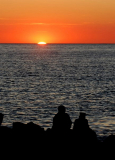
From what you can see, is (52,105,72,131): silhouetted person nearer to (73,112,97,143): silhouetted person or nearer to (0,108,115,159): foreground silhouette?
(0,108,115,159): foreground silhouette

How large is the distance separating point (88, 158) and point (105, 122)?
14.7 m

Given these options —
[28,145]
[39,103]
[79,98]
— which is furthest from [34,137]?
[79,98]

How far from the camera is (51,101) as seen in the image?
44438mm

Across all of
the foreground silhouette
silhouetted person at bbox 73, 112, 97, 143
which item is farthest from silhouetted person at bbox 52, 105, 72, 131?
silhouetted person at bbox 73, 112, 97, 143

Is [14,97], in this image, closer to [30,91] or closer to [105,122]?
[30,91]

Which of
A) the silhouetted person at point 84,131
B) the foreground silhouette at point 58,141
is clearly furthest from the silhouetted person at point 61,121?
the silhouetted person at point 84,131

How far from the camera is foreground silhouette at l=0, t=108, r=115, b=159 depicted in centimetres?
1906

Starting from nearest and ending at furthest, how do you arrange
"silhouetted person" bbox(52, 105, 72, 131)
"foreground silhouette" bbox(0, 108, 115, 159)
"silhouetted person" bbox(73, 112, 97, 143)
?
"foreground silhouette" bbox(0, 108, 115, 159)
"silhouetted person" bbox(73, 112, 97, 143)
"silhouetted person" bbox(52, 105, 72, 131)

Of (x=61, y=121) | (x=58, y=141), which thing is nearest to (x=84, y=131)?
(x=61, y=121)

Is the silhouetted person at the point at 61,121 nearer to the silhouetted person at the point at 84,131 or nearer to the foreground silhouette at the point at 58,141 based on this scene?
the foreground silhouette at the point at 58,141

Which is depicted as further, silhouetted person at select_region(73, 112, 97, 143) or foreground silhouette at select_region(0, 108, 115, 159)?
silhouetted person at select_region(73, 112, 97, 143)

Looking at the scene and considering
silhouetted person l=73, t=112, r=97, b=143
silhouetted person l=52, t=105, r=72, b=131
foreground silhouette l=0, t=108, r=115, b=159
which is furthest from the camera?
silhouetted person l=52, t=105, r=72, b=131

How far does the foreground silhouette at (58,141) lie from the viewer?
1906 cm

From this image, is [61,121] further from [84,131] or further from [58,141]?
[84,131]
